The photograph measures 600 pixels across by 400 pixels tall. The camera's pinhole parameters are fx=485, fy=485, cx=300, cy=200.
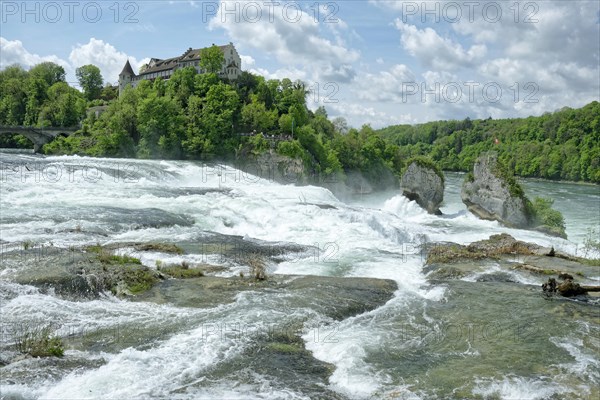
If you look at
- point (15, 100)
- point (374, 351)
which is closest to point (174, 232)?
point (374, 351)

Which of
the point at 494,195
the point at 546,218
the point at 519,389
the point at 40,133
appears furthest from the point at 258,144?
the point at 519,389

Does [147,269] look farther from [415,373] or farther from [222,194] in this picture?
[222,194]

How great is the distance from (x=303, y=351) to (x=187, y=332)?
2629 mm

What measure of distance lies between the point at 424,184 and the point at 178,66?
57.2 meters

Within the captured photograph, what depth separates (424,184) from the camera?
40250mm

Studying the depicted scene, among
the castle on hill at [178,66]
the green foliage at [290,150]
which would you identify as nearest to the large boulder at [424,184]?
the green foliage at [290,150]

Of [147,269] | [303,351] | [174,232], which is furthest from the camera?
[174,232]

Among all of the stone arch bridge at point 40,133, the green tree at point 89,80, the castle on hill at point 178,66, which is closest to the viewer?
the stone arch bridge at point 40,133

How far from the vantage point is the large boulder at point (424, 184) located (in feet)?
132

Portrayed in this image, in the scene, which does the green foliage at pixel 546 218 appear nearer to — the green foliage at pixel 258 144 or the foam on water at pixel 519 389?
the foam on water at pixel 519 389

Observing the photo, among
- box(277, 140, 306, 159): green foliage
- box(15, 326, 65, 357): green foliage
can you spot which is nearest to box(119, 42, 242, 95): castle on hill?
box(277, 140, 306, 159): green foliage

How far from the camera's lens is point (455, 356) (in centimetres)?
1045

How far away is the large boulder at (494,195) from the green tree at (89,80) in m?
86.2

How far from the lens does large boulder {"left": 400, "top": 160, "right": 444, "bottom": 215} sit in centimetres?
4016
